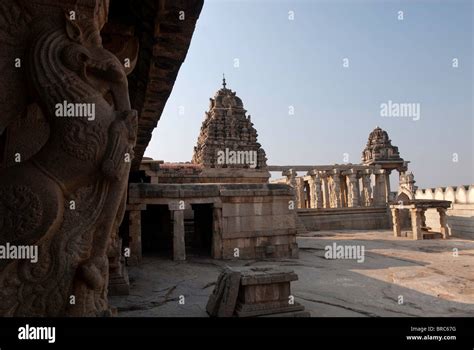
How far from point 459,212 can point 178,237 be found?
49.1 ft

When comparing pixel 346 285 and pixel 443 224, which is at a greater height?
pixel 443 224

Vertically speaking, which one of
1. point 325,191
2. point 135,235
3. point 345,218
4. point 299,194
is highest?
point 325,191

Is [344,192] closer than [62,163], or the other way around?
[62,163]

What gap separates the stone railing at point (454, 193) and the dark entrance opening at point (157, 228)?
14.8 m

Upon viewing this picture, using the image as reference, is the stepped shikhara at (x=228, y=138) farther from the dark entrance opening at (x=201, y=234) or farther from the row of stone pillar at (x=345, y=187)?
the dark entrance opening at (x=201, y=234)

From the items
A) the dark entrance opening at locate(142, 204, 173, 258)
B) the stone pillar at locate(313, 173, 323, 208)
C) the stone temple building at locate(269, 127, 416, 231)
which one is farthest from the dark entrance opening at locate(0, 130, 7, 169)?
the stone pillar at locate(313, 173, 323, 208)

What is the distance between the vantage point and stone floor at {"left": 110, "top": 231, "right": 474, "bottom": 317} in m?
4.97

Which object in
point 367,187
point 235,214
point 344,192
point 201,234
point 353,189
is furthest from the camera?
point 344,192

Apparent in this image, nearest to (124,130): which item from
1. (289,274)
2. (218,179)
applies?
(289,274)

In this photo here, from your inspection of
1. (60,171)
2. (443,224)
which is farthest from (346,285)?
(443,224)

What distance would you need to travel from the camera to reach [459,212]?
16.4 meters

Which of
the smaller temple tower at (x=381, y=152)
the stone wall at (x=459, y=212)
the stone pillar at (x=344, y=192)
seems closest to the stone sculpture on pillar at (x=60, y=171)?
the stone wall at (x=459, y=212)

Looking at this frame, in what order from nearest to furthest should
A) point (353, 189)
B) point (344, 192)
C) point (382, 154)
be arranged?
point (353, 189), point (344, 192), point (382, 154)

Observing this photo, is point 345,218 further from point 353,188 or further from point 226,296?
point 226,296
